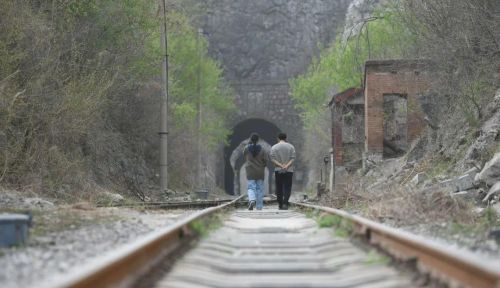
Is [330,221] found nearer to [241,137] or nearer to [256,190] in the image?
[256,190]

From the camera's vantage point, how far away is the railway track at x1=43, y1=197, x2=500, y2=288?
435 cm

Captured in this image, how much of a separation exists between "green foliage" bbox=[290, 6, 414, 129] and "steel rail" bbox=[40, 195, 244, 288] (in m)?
19.3

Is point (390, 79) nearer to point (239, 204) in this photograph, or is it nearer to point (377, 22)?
point (239, 204)

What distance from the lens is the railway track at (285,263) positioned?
4.35 meters

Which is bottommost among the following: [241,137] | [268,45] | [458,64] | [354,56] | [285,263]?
[285,263]

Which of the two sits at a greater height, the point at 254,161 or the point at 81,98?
the point at 81,98

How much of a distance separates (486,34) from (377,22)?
18.0 metres

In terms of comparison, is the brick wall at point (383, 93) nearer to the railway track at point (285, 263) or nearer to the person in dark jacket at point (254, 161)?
the person in dark jacket at point (254, 161)

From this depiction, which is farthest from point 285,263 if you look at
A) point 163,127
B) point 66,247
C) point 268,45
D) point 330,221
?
point 268,45

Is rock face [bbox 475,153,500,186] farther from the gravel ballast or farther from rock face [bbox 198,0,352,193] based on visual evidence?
rock face [bbox 198,0,352,193]

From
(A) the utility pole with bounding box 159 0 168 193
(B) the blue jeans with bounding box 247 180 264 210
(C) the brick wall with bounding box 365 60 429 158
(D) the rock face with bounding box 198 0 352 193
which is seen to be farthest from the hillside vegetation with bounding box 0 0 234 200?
(D) the rock face with bounding box 198 0 352 193

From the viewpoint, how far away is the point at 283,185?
16203mm

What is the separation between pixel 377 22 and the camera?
3438 centimetres

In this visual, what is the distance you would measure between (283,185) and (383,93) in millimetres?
9560
